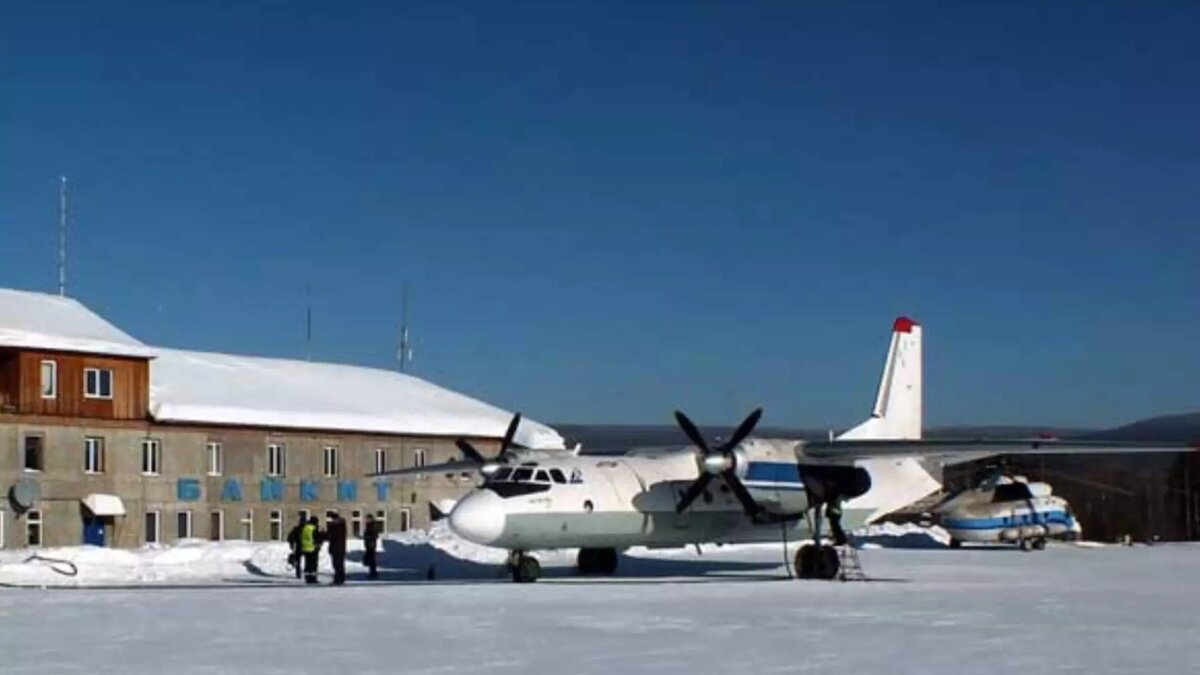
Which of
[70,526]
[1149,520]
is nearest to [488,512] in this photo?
[70,526]

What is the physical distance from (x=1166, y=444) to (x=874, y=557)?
14418 mm

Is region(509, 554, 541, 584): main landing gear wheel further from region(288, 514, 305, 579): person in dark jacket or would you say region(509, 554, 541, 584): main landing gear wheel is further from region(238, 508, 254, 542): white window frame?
region(238, 508, 254, 542): white window frame

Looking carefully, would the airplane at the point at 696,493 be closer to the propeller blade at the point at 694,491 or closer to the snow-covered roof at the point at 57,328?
the propeller blade at the point at 694,491

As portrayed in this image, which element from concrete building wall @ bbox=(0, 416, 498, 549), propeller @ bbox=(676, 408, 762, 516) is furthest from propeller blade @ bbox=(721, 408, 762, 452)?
concrete building wall @ bbox=(0, 416, 498, 549)

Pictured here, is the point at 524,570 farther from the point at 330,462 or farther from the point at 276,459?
the point at 330,462

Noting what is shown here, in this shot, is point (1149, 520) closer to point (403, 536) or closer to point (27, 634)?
point (403, 536)

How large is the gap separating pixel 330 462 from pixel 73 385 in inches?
383

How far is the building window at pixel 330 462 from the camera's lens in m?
51.4

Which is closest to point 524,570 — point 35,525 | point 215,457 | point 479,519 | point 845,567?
point 479,519

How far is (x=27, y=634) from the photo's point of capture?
63.1 feet

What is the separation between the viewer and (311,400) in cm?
5353

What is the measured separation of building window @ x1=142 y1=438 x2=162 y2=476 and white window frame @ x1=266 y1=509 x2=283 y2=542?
437cm

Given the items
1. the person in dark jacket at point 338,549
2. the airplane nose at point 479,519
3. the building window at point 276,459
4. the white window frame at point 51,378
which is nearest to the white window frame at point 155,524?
the building window at point 276,459

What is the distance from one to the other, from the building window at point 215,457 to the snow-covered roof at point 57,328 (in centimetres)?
348
